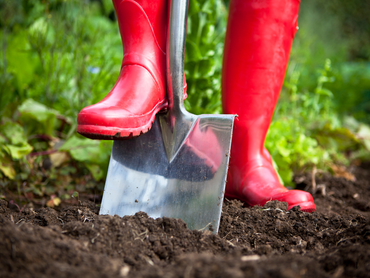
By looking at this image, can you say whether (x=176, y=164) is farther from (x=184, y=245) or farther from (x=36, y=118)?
(x=36, y=118)

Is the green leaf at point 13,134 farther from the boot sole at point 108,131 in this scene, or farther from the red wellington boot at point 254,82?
the red wellington boot at point 254,82

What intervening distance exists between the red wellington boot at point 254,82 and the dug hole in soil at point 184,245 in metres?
0.11

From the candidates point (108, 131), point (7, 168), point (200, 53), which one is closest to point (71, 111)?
point (7, 168)

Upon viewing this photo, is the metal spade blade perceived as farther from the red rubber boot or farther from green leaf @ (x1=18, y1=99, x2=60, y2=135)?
green leaf @ (x1=18, y1=99, x2=60, y2=135)

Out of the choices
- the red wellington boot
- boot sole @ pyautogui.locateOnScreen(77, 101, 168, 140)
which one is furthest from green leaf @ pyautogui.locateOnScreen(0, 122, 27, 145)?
the red wellington boot

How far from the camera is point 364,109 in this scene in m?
3.90

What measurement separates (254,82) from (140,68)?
1.43 ft

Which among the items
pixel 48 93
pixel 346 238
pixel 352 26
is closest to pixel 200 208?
pixel 346 238

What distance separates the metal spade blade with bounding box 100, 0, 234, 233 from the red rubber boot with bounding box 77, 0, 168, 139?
0.06 meters

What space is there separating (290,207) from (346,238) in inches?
8.6

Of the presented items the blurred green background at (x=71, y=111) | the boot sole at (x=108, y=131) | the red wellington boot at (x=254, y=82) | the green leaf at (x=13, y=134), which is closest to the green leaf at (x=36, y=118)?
the blurred green background at (x=71, y=111)

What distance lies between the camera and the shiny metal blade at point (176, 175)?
0.96 metres

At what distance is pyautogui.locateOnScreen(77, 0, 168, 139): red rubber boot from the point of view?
39.2 inches

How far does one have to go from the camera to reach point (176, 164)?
1055 mm
